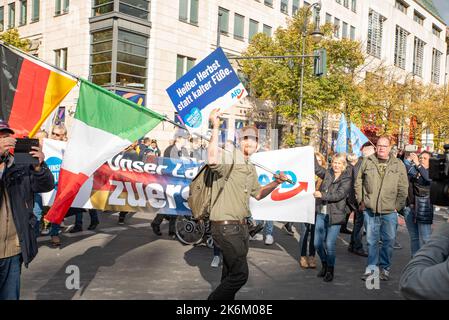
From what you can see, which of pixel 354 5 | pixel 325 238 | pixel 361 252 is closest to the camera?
pixel 325 238

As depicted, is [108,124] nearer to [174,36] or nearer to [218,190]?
[218,190]

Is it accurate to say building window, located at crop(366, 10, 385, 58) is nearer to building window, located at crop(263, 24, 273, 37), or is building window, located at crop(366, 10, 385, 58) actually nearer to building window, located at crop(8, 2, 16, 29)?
building window, located at crop(263, 24, 273, 37)

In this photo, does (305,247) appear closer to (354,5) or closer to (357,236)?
(357,236)

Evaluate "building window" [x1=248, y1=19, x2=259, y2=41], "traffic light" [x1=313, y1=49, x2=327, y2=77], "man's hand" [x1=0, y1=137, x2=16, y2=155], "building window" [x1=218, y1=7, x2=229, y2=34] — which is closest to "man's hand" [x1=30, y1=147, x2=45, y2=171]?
"man's hand" [x1=0, y1=137, x2=16, y2=155]

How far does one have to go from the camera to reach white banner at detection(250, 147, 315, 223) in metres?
6.98

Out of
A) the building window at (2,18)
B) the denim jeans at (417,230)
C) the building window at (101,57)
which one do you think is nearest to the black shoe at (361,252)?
the denim jeans at (417,230)

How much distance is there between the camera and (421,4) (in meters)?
58.8

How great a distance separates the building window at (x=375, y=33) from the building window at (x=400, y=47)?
13.2 feet

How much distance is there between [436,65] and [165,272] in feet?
232

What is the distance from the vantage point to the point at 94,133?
4.96 m

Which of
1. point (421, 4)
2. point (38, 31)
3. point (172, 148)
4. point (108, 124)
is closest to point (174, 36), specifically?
point (38, 31)

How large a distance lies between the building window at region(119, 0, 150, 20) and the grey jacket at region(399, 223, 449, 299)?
2634 cm

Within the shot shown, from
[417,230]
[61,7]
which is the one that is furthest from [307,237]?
[61,7]
